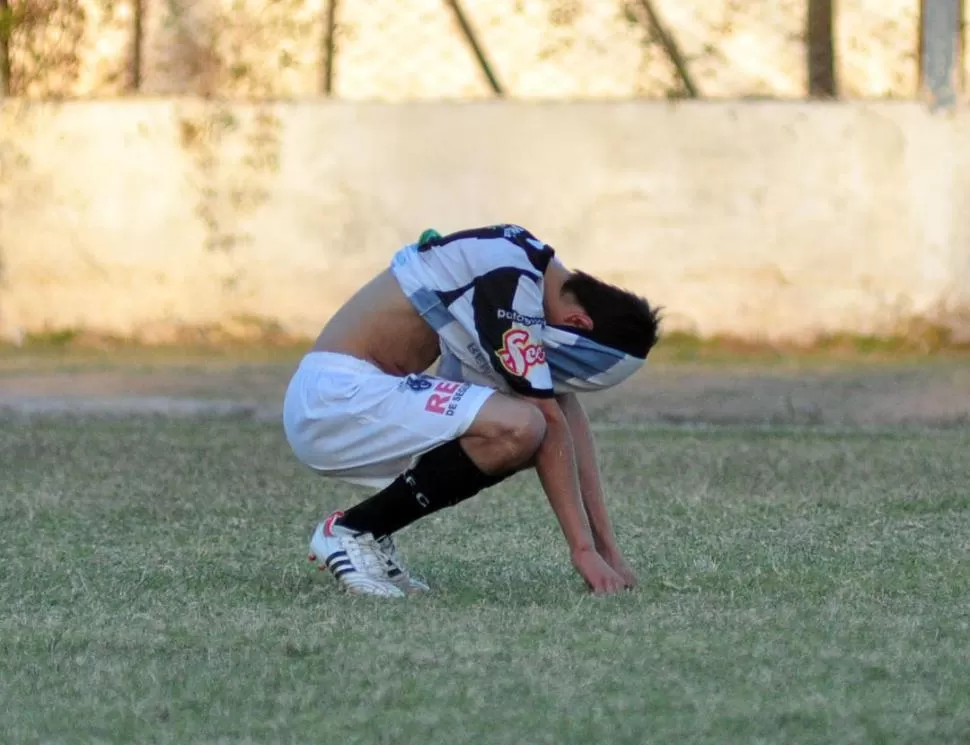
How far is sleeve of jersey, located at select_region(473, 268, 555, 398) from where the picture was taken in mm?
4664

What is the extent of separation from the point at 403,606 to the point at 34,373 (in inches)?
297

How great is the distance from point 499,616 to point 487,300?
30.3 inches

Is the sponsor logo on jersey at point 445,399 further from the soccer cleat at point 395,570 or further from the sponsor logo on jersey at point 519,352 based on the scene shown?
the soccer cleat at point 395,570

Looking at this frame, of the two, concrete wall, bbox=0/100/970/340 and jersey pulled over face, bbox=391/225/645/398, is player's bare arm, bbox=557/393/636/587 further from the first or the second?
concrete wall, bbox=0/100/970/340

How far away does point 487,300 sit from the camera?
15.4ft

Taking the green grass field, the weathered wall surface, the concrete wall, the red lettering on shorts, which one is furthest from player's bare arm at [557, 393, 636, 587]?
the weathered wall surface

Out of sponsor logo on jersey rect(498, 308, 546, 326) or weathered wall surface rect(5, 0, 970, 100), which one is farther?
weathered wall surface rect(5, 0, 970, 100)

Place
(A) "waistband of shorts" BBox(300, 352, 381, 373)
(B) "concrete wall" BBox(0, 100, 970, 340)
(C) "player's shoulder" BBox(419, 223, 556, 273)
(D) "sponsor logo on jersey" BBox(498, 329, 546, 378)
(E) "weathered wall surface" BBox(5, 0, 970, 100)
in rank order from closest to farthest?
(D) "sponsor logo on jersey" BBox(498, 329, 546, 378), (C) "player's shoulder" BBox(419, 223, 556, 273), (A) "waistband of shorts" BBox(300, 352, 381, 373), (B) "concrete wall" BBox(0, 100, 970, 340), (E) "weathered wall surface" BBox(5, 0, 970, 100)

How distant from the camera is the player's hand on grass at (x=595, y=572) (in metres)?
4.82

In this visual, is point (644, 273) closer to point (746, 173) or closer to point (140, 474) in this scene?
point (746, 173)

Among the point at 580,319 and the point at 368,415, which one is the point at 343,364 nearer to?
the point at 368,415

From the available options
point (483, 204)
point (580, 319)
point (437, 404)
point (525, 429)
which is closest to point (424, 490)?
point (437, 404)

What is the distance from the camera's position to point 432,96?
13547mm

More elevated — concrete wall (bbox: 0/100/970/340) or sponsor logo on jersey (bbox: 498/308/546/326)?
sponsor logo on jersey (bbox: 498/308/546/326)
